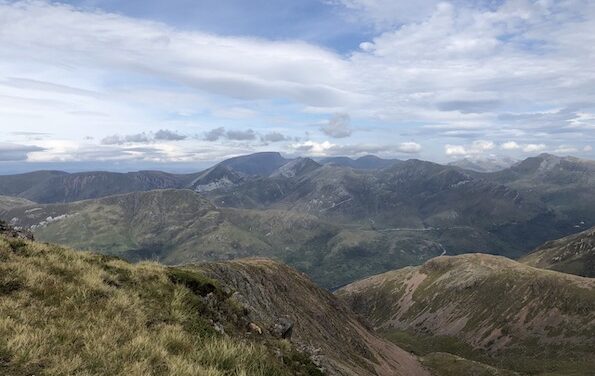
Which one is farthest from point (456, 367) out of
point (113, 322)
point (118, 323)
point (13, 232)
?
point (113, 322)

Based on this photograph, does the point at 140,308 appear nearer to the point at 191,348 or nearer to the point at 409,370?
the point at 191,348

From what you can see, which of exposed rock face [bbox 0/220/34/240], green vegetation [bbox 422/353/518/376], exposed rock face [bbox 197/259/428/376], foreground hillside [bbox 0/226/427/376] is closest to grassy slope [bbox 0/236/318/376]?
foreground hillside [bbox 0/226/427/376]

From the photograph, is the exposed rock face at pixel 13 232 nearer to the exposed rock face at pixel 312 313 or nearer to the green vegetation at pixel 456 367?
the exposed rock face at pixel 312 313

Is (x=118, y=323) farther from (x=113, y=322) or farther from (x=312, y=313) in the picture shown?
(x=312, y=313)

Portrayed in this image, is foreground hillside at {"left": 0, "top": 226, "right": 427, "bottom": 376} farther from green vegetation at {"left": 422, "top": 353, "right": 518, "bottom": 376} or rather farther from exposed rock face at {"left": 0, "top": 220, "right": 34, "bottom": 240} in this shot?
green vegetation at {"left": 422, "top": 353, "right": 518, "bottom": 376}

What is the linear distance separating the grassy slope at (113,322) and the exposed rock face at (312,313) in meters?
40.5

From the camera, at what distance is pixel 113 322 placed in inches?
563

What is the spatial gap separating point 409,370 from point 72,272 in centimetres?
10368

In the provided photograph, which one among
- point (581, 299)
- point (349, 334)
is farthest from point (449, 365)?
point (581, 299)

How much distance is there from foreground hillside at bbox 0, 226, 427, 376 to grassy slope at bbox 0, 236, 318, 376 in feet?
0.10

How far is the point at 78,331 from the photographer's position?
12930 mm

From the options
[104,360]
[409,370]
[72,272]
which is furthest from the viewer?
[409,370]

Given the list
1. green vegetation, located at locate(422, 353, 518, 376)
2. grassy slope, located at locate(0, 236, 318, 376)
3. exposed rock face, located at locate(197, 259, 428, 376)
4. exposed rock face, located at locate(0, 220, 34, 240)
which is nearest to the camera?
grassy slope, located at locate(0, 236, 318, 376)

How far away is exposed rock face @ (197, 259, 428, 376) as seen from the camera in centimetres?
6988
